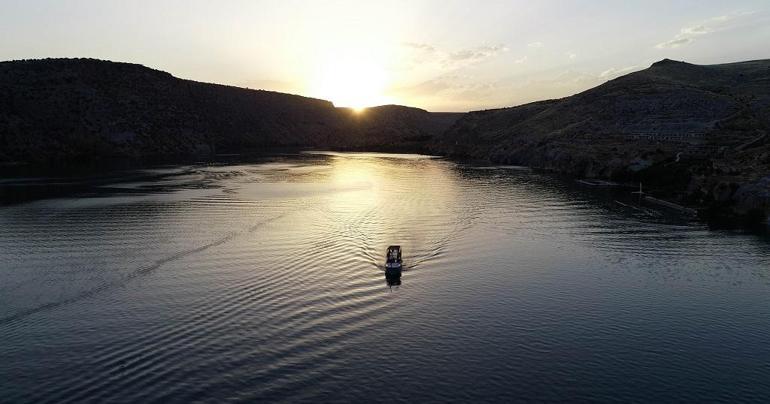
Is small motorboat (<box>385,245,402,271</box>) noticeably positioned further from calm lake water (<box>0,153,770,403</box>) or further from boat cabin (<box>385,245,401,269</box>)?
calm lake water (<box>0,153,770,403</box>)

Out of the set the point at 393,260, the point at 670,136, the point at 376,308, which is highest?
the point at 670,136

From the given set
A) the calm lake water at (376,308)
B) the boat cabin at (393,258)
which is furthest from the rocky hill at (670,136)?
the boat cabin at (393,258)

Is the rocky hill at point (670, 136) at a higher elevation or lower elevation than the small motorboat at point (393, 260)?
higher

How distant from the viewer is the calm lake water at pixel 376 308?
1043 inches

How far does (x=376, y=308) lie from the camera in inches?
1427

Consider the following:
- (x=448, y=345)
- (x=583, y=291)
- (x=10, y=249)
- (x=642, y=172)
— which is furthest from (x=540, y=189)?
(x=10, y=249)

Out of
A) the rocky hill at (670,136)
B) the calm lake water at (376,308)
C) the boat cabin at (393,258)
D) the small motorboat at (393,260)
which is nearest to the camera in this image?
the calm lake water at (376,308)

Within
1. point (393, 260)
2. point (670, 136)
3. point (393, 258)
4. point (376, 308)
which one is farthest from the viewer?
point (670, 136)

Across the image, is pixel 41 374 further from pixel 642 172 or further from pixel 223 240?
pixel 642 172

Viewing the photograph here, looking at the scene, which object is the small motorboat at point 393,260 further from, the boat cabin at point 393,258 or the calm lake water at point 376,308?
the calm lake water at point 376,308

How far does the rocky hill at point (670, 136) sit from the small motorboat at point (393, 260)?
163 feet

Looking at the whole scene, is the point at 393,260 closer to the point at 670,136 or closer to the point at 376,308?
the point at 376,308

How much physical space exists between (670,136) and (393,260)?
10714 centimetres

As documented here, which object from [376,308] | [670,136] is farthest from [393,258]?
[670,136]
